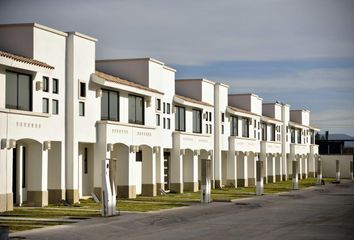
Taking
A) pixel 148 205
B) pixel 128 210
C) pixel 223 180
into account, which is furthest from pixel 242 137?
pixel 128 210

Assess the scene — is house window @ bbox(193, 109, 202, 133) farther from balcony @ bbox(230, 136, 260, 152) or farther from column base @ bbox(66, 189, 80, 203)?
column base @ bbox(66, 189, 80, 203)

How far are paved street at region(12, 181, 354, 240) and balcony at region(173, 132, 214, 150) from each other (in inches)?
655

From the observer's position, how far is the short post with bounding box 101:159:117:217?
1268 inches

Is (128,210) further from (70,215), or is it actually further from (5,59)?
(5,59)

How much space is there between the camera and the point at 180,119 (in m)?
58.5

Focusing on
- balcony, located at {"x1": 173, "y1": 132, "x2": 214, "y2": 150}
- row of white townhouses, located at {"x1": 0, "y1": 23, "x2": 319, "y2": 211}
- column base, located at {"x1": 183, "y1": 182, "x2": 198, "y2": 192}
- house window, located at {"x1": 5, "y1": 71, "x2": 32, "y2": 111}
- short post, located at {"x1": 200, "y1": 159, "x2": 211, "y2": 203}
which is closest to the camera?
house window, located at {"x1": 5, "y1": 71, "x2": 32, "y2": 111}

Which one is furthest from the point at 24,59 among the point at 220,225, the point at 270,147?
the point at 270,147

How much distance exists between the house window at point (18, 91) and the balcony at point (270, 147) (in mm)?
47088

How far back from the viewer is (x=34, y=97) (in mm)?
36219

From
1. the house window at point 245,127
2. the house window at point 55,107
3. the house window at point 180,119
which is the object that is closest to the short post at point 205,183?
the house window at point 55,107

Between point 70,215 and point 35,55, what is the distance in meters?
9.05

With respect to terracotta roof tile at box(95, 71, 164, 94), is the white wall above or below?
below

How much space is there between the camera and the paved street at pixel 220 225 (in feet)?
80.2

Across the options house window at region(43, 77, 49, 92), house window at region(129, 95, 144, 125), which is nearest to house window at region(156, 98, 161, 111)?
house window at region(129, 95, 144, 125)
